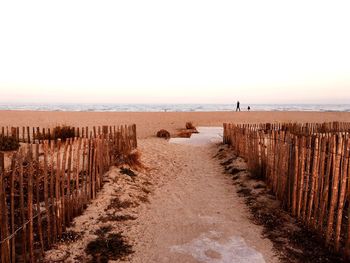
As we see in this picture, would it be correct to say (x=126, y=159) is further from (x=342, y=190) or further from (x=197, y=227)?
(x=342, y=190)

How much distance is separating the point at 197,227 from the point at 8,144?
6.71 metres

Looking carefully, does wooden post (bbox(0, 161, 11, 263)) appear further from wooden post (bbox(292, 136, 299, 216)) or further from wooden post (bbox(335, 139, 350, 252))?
wooden post (bbox(292, 136, 299, 216))

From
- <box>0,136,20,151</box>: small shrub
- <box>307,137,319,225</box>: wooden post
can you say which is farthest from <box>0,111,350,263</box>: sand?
<box>0,136,20,151</box>: small shrub

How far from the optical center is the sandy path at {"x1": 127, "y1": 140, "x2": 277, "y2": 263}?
4414mm

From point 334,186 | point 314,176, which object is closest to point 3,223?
point 334,186

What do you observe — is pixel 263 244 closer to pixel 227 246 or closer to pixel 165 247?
pixel 227 246

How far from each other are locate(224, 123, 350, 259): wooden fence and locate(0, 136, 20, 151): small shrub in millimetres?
6768

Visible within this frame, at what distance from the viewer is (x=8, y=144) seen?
9.37m

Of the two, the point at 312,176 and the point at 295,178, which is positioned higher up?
the point at 312,176

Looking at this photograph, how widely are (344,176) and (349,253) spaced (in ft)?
3.30

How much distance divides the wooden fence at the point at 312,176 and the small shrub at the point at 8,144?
677 centimetres

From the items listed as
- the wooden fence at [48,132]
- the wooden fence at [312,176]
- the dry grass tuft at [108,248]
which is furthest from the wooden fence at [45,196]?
the wooden fence at [312,176]

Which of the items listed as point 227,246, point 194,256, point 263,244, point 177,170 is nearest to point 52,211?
point 194,256

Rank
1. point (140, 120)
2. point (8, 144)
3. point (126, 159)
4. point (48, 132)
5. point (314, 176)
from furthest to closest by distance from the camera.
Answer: point (140, 120) → point (48, 132) → point (8, 144) → point (126, 159) → point (314, 176)
